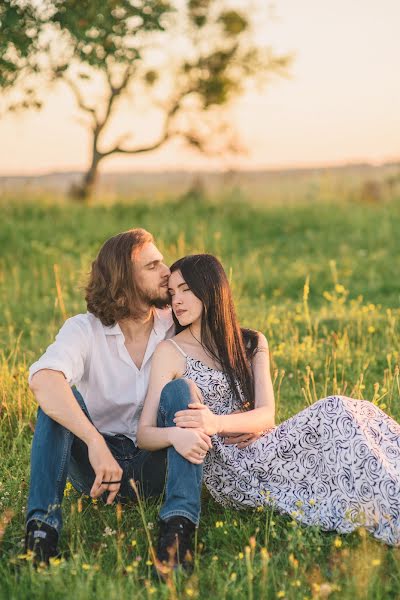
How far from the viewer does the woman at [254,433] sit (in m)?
3.63

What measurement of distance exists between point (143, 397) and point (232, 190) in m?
11.9

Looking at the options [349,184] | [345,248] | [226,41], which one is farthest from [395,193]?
[226,41]

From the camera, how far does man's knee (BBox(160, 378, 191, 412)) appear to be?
3699 mm

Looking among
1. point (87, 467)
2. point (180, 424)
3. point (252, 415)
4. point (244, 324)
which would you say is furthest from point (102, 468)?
point (244, 324)

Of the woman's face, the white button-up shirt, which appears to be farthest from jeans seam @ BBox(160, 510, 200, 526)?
the woman's face

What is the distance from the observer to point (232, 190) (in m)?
15.7

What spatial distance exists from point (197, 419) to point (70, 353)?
725 mm

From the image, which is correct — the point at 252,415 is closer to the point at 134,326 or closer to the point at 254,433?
the point at 254,433

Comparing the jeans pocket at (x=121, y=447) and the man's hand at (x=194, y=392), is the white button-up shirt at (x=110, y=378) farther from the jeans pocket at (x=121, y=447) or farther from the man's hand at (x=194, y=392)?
the man's hand at (x=194, y=392)

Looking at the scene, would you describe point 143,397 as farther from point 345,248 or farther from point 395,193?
point 395,193

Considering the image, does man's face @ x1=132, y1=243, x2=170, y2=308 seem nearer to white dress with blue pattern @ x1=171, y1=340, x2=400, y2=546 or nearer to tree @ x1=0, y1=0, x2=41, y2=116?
white dress with blue pattern @ x1=171, y1=340, x2=400, y2=546

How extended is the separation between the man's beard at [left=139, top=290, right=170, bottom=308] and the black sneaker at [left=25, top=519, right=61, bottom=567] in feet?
3.96

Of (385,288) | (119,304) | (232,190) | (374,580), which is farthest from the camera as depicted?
(232,190)

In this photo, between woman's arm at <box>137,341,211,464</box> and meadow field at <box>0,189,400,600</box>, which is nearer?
meadow field at <box>0,189,400,600</box>
